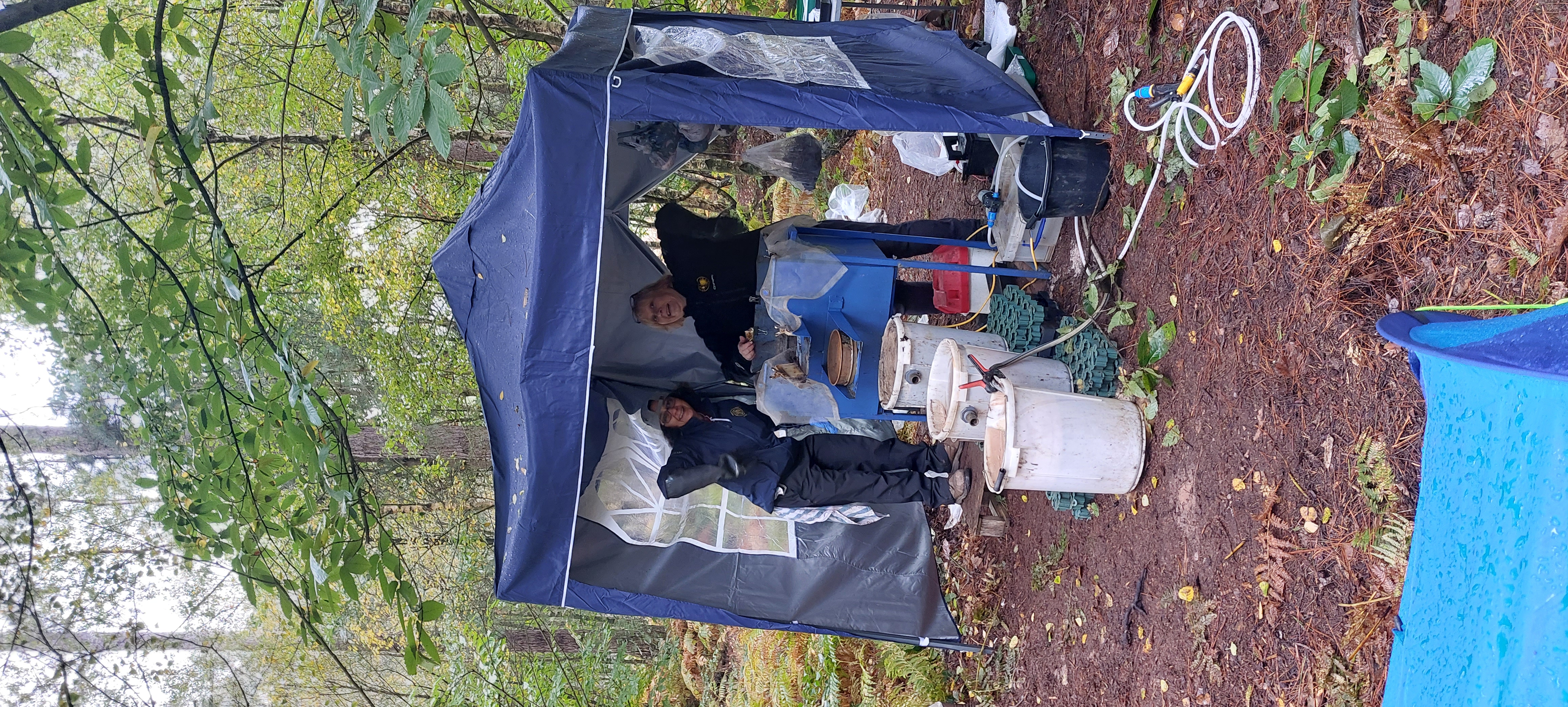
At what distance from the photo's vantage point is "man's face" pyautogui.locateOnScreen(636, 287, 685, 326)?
4.32 meters

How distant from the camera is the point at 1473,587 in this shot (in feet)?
5.66

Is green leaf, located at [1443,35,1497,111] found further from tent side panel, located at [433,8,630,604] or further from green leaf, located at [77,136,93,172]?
green leaf, located at [77,136,93,172]

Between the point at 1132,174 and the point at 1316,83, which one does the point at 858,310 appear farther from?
the point at 1316,83

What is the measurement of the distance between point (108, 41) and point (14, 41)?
18.2 inches

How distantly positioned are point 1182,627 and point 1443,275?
1604mm

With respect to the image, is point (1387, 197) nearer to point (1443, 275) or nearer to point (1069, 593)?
point (1443, 275)

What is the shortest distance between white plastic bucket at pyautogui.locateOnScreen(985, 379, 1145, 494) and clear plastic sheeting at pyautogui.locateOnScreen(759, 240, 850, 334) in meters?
1.13

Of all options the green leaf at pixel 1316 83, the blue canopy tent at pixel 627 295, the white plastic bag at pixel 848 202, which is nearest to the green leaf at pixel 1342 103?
the green leaf at pixel 1316 83

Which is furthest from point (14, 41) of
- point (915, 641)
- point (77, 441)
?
point (77, 441)

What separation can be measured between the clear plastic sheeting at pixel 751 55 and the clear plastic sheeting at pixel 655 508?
188 centimetres

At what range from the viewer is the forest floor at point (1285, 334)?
2.19m

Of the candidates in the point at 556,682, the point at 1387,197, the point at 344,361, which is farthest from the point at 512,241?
the point at 344,361

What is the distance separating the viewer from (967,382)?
377 cm

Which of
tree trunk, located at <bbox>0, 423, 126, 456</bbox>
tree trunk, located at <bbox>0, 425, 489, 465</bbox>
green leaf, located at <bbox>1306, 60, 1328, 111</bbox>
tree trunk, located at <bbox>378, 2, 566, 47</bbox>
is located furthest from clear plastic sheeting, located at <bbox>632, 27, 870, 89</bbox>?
tree trunk, located at <bbox>0, 423, 126, 456</bbox>
